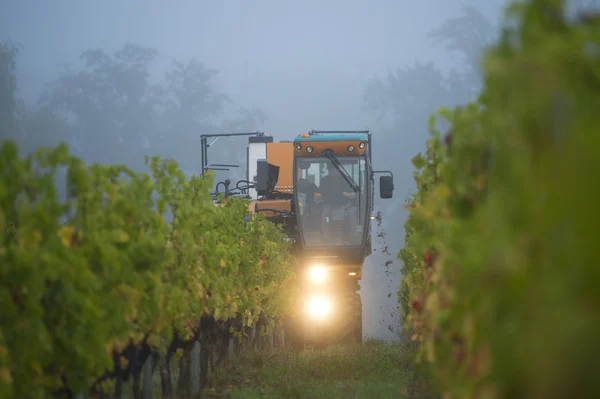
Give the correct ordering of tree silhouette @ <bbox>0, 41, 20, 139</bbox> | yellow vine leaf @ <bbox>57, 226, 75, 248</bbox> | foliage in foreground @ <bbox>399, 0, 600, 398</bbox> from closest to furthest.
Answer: foliage in foreground @ <bbox>399, 0, 600, 398</bbox> → yellow vine leaf @ <bbox>57, 226, 75, 248</bbox> → tree silhouette @ <bbox>0, 41, 20, 139</bbox>

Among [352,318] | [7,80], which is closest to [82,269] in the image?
[352,318]

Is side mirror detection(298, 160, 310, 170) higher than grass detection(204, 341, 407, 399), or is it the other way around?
side mirror detection(298, 160, 310, 170)

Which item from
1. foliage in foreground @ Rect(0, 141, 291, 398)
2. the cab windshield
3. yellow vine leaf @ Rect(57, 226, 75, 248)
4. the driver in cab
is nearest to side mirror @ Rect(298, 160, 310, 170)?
the cab windshield

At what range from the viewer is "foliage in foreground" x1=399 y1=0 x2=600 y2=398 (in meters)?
2.27

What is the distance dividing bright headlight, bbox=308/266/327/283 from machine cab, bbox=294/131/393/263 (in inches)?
13.8

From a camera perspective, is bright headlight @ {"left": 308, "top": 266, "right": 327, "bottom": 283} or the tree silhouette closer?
bright headlight @ {"left": 308, "top": 266, "right": 327, "bottom": 283}

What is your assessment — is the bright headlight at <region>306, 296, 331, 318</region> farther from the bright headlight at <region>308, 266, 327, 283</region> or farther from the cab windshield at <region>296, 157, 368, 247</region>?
the cab windshield at <region>296, 157, 368, 247</region>

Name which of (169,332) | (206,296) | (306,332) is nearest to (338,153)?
(306,332)

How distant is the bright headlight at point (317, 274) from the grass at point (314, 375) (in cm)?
150

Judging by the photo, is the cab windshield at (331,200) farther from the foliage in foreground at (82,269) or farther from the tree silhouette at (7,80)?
the tree silhouette at (7,80)

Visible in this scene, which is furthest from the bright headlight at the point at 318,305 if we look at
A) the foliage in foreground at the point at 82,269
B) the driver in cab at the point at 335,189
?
the foliage in foreground at the point at 82,269

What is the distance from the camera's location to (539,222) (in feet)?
8.29

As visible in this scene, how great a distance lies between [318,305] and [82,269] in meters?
10.5

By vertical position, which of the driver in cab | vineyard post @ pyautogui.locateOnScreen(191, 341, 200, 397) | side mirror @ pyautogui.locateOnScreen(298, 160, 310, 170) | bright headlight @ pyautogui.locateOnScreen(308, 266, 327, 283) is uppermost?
side mirror @ pyautogui.locateOnScreen(298, 160, 310, 170)
